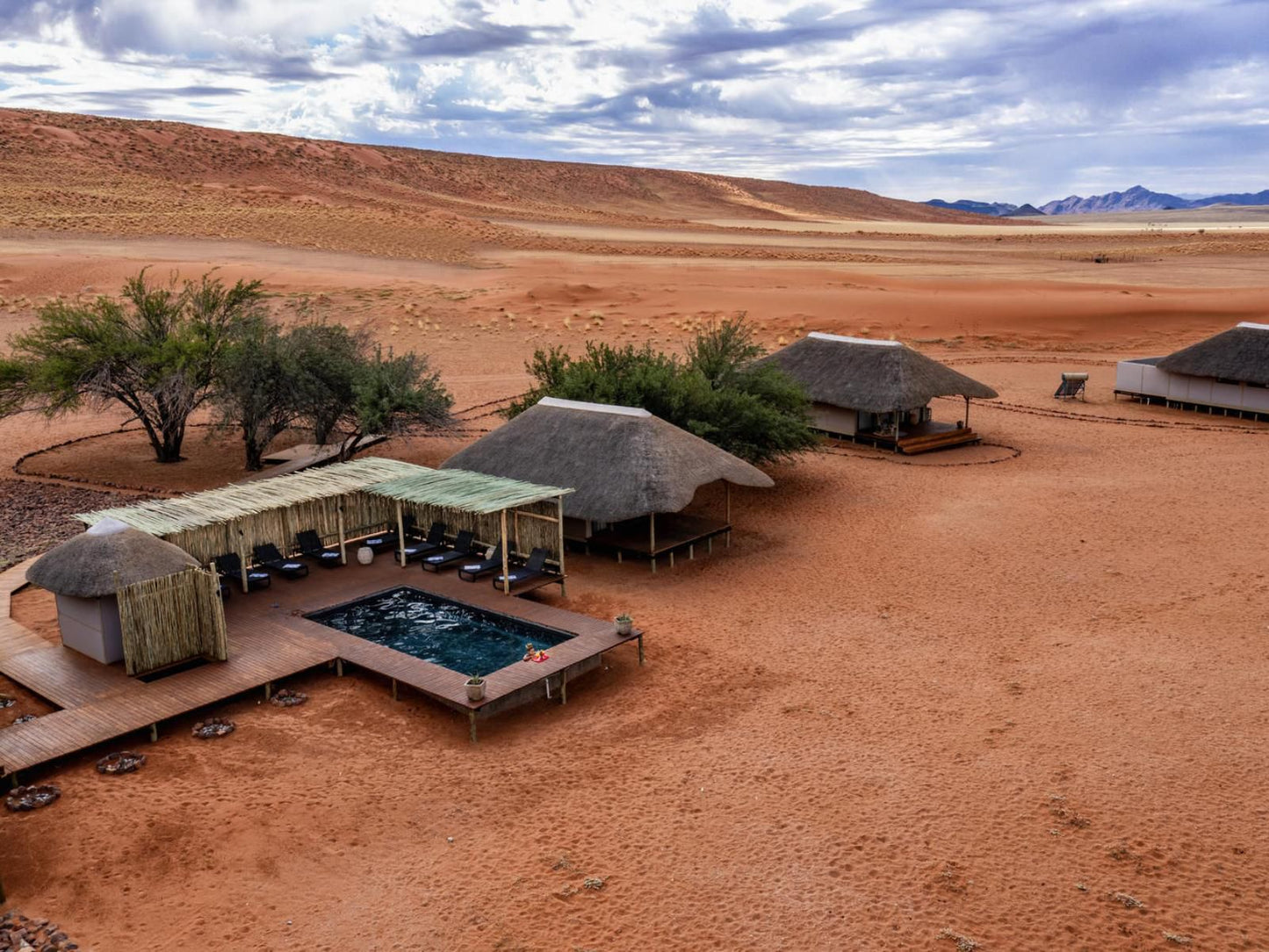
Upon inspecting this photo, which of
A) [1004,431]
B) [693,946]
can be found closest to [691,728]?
[693,946]

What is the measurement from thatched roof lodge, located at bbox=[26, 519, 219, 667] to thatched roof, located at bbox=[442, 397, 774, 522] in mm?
7067

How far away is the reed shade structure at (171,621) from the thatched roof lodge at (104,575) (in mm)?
51

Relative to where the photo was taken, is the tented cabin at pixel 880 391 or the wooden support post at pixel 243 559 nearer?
the wooden support post at pixel 243 559

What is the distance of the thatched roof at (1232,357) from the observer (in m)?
32.2

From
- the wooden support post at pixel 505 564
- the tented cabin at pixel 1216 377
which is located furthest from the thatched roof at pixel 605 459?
the tented cabin at pixel 1216 377

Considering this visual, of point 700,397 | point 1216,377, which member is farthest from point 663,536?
point 1216,377

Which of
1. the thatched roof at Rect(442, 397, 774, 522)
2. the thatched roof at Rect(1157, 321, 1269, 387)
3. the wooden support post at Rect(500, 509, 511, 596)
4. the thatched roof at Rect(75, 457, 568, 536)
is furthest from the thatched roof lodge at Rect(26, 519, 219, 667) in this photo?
the thatched roof at Rect(1157, 321, 1269, 387)

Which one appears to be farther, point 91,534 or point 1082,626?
point 1082,626

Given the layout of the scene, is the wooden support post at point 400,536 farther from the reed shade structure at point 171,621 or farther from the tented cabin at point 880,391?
the tented cabin at point 880,391

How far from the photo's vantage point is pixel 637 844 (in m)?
11.2

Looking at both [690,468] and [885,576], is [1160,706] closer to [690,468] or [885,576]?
[885,576]

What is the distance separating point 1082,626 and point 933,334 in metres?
34.3

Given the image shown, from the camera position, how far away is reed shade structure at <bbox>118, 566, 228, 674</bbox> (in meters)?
14.7

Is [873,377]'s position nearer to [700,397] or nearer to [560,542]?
[700,397]
